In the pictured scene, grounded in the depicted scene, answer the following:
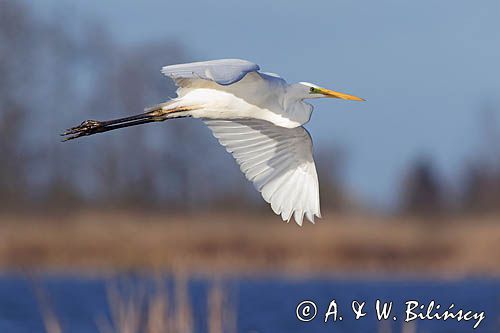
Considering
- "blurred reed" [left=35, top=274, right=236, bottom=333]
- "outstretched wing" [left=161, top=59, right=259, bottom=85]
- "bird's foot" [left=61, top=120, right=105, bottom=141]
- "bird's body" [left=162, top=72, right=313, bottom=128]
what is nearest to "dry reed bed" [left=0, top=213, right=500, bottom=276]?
"bird's foot" [left=61, top=120, right=105, bottom=141]

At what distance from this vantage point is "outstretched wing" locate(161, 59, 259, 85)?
4637 millimetres

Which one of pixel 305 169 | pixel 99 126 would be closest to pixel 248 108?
pixel 305 169

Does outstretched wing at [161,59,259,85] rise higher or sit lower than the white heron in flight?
higher

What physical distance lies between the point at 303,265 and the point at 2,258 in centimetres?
364

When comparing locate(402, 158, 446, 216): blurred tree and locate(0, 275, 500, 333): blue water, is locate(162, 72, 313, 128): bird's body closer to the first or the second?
locate(0, 275, 500, 333): blue water

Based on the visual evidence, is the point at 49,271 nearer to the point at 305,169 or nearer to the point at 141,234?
the point at 141,234

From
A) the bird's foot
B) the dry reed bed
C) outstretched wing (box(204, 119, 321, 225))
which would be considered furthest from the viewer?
the dry reed bed

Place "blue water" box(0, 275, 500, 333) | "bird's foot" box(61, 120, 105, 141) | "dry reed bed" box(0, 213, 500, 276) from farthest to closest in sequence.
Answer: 1. "dry reed bed" box(0, 213, 500, 276)
2. "blue water" box(0, 275, 500, 333)
3. "bird's foot" box(61, 120, 105, 141)

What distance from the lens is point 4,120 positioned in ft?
61.5

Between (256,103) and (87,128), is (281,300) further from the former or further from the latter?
(256,103)

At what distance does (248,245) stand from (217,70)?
993 centimetres

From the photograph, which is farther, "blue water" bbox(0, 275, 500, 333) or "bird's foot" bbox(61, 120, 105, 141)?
"blue water" bbox(0, 275, 500, 333)

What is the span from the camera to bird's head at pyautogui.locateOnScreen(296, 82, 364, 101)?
18.5 feet

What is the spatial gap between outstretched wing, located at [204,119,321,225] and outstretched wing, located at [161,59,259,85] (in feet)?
2.60
